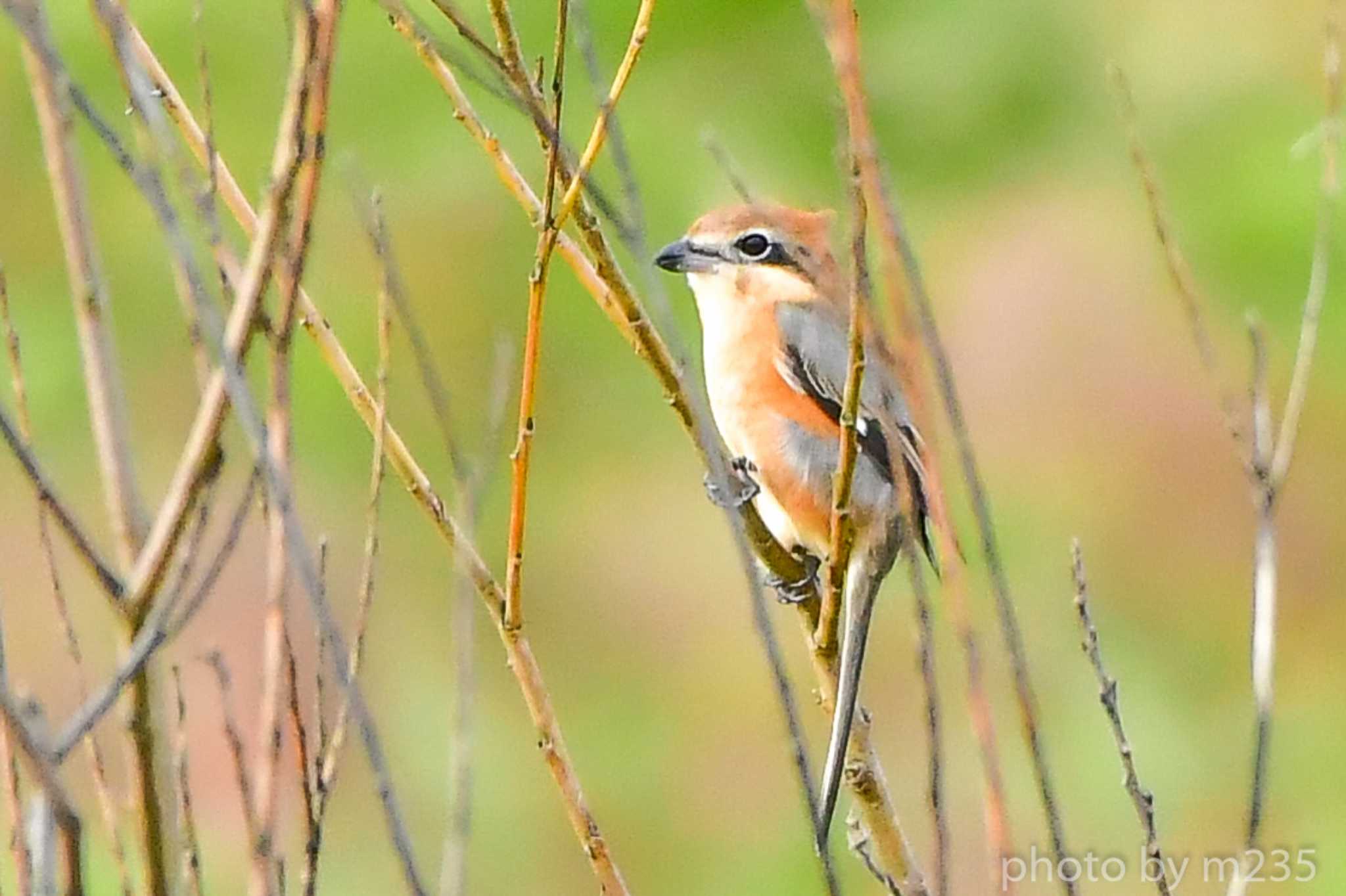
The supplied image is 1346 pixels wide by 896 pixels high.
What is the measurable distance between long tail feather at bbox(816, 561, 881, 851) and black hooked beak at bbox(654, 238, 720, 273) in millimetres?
782

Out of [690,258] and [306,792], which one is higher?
[690,258]

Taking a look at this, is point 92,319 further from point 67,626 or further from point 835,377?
point 835,377

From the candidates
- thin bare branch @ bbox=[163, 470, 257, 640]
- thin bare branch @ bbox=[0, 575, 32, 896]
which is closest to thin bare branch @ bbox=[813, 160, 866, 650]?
thin bare branch @ bbox=[163, 470, 257, 640]

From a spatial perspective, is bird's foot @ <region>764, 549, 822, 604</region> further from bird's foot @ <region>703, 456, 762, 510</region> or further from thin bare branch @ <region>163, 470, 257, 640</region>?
thin bare branch @ <region>163, 470, 257, 640</region>

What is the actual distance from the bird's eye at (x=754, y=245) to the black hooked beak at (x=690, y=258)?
52mm

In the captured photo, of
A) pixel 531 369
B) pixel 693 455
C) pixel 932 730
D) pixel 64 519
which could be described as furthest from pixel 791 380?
pixel 693 455

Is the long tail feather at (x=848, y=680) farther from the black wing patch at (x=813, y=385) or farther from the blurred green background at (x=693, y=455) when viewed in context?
the blurred green background at (x=693, y=455)

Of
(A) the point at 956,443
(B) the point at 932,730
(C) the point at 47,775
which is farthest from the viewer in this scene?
(B) the point at 932,730

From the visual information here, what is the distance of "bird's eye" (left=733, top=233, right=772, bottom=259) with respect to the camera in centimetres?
337

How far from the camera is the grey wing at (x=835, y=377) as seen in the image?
9.95 ft

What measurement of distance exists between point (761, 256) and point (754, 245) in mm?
25

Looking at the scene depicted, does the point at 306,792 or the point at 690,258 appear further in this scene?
the point at 690,258

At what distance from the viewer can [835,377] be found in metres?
3.25

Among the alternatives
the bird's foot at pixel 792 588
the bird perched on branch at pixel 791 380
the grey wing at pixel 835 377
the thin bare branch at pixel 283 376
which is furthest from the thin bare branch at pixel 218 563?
the grey wing at pixel 835 377
